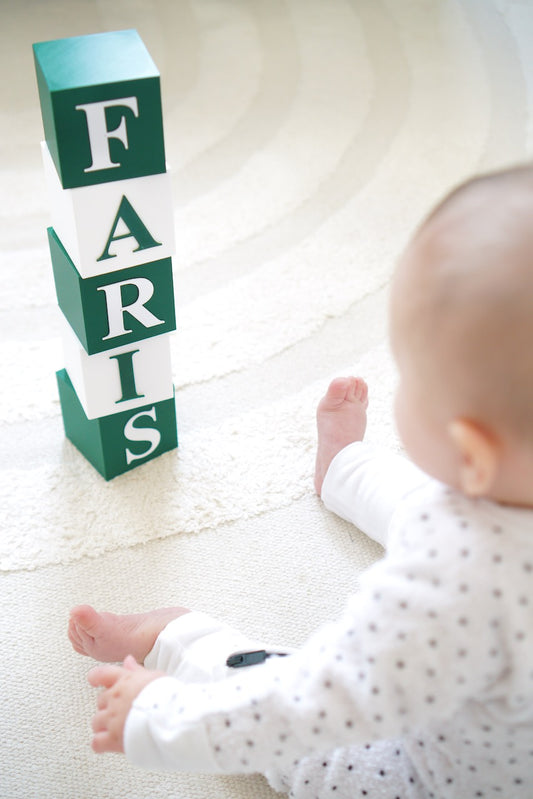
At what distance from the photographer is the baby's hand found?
690mm

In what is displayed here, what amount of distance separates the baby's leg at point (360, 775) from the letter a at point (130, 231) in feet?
1.81

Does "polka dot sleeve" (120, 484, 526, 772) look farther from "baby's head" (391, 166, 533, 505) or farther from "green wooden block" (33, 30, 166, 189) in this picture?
"green wooden block" (33, 30, 166, 189)

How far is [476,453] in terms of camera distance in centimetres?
55

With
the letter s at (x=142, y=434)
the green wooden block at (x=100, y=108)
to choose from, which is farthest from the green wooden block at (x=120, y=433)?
the green wooden block at (x=100, y=108)

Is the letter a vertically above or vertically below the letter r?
above

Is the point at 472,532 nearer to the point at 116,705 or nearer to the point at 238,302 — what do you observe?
the point at 116,705

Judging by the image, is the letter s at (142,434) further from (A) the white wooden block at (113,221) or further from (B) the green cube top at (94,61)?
(B) the green cube top at (94,61)

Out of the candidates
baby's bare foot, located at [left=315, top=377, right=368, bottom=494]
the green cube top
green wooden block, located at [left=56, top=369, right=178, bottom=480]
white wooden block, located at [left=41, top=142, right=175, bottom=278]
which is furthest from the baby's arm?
the green cube top

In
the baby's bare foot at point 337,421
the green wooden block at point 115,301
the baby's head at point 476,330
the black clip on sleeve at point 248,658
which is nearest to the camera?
the baby's head at point 476,330

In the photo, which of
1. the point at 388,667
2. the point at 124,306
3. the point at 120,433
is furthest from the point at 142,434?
the point at 388,667

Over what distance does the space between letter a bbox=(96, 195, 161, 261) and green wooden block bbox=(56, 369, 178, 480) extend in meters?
0.23

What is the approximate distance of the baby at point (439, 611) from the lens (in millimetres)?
540

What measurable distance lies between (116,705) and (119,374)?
437 millimetres

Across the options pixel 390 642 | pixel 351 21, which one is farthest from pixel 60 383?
pixel 351 21
